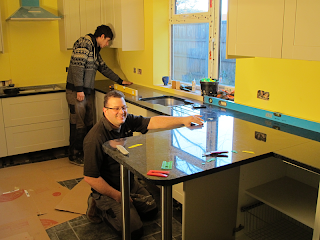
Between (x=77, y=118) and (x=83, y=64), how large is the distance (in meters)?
0.67

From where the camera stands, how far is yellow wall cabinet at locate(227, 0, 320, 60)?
1.91 metres

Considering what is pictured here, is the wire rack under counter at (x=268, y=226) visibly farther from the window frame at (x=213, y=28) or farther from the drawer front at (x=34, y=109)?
the drawer front at (x=34, y=109)

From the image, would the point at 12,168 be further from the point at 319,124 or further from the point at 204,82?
the point at 319,124

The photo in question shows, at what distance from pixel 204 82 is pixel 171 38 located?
1087mm

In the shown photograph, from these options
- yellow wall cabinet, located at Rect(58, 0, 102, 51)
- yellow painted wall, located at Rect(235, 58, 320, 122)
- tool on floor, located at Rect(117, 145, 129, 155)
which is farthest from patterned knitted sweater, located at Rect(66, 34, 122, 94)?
tool on floor, located at Rect(117, 145, 129, 155)

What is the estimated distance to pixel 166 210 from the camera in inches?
68.9

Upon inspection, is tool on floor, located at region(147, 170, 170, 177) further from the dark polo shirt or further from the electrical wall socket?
the electrical wall socket

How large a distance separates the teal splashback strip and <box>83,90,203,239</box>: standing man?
580 mm

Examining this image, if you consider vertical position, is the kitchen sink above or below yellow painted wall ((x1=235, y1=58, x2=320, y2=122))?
below

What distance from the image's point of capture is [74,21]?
4.45 m

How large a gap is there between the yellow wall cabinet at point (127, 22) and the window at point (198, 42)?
0.41m

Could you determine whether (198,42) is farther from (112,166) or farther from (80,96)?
(112,166)

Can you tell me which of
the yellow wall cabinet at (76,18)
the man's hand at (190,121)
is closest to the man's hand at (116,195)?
the man's hand at (190,121)

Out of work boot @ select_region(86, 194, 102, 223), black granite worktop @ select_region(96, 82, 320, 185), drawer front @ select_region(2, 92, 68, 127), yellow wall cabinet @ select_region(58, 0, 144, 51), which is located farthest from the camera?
yellow wall cabinet @ select_region(58, 0, 144, 51)
